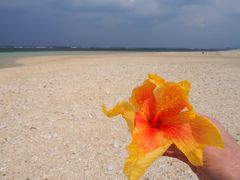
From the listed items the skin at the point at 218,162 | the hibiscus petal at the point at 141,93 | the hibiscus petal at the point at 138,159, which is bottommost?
the skin at the point at 218,162

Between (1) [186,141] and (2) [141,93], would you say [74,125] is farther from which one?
(1) [186,141]

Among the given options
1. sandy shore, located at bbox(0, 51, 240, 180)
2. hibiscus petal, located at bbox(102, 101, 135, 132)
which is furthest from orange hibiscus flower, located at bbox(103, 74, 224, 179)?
sandy shore, located at bbox(0, 51, 240, 180)

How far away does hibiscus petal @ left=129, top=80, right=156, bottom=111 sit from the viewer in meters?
1.19

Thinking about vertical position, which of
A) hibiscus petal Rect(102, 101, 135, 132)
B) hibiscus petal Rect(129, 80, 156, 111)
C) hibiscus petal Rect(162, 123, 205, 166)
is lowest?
hibiscus petal Rect(162, 123, 205, 166)

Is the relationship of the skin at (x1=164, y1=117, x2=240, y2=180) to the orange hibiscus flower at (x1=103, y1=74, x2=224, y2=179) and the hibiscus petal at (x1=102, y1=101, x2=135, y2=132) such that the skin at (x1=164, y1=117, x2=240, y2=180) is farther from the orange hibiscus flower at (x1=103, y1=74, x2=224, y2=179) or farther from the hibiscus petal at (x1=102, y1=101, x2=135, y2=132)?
the hibiscus petal at (x1=102, y1=101, x2=135, y2=132)

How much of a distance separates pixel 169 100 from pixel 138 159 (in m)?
0.24

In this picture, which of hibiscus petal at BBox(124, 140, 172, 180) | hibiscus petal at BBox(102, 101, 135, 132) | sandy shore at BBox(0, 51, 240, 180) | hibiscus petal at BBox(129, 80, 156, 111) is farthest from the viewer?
sandy shore at BBox(0, 51, 240, 180)

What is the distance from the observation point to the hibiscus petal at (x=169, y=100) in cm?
115

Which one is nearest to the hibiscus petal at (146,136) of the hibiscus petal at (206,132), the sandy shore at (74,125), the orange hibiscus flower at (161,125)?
the orange hibiscus flower at (161,125)

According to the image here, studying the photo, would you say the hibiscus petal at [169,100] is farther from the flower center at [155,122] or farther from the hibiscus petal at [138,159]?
the hibiscus petal at [138,159]

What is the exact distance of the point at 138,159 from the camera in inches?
40.1

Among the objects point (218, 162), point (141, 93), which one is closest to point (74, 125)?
point (141, 93)

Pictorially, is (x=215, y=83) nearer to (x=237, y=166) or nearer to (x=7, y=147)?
(x=7, y=147)

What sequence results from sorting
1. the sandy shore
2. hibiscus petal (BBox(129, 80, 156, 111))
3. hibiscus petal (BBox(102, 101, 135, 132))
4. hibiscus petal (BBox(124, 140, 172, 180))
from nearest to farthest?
hibiscus petal (BBox(124, 140, 172, 180)), hibiscus petal (BBox(102, 101, 135, 132)), hibiscus petal (BBox(129, 80, 156, 111)), the sandy shore
